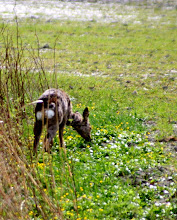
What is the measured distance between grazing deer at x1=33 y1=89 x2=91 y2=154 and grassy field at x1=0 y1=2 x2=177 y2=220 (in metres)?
0.25

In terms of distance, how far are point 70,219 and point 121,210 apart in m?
0.86

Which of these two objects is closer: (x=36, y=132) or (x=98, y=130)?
(x=36, y=132)

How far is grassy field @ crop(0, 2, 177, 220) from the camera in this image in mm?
4617

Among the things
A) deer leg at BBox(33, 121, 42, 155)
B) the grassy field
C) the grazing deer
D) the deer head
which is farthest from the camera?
the deer head

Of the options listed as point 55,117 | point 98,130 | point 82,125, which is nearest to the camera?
point 55,117

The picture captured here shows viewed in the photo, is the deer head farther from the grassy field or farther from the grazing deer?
the grassy field

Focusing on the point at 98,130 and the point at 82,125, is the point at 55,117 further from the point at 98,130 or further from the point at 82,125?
the point at 98,130

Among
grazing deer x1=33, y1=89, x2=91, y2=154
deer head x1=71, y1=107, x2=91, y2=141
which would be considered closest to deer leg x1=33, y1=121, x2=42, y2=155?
grazing deer x1=33, y1=89, x2=91, y2=154

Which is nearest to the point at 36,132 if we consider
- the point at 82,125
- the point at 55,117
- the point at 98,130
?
the point at 55,117

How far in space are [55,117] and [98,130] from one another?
2.18 metres

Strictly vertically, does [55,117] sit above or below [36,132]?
above

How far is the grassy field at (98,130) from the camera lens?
462cm

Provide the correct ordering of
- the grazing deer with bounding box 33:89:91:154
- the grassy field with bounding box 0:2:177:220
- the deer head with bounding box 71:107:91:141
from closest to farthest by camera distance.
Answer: the grassy field with bounding box 0:2:177:220
the grazing deer with bounding box 33:89:91:154
the deer head with bounding box 71:107:91:141

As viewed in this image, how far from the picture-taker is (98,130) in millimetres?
8633
